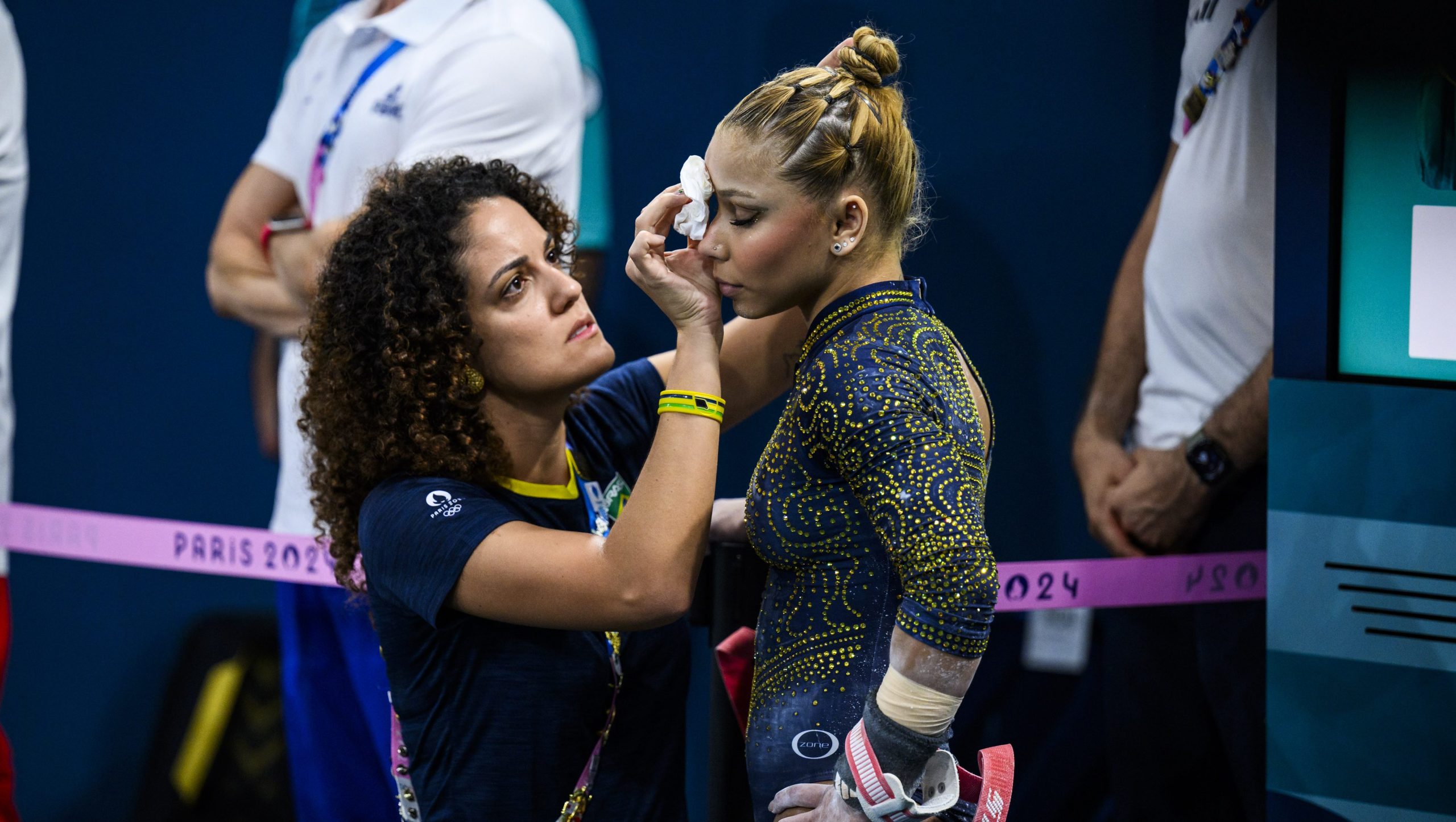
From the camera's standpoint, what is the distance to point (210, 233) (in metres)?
3.26

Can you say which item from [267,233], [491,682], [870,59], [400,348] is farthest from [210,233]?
[870,59]

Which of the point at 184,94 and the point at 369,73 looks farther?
the point at 184,94

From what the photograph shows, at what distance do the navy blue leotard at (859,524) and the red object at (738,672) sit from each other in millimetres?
88

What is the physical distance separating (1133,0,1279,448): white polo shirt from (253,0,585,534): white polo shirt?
134 cm

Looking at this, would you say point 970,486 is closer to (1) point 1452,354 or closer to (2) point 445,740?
(2) point 445,740

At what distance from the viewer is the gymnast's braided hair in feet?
5.28

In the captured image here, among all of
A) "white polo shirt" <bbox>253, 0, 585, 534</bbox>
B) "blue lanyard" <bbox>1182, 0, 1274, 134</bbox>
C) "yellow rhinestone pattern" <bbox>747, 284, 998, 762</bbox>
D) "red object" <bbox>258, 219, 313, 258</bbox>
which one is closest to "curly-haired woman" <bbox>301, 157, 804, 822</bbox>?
"yellow rhinestone pattern" <bbox>747, 284, 998, 762</bbox>

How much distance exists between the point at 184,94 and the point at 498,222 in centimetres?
178

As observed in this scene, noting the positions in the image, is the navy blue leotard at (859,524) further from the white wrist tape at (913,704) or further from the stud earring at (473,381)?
the stud earring at (473,381)

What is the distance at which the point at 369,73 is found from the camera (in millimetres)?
3002

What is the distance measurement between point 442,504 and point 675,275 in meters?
0.46

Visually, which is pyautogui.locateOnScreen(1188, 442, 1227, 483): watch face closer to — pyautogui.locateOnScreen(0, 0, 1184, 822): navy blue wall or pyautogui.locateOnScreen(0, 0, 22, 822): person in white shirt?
pyautogui.locateOnScreen(0, 0, 1184, 822): navy blue wall

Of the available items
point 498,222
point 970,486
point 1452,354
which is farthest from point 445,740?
point 1452,354

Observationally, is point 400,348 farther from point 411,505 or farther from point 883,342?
point 883,342
